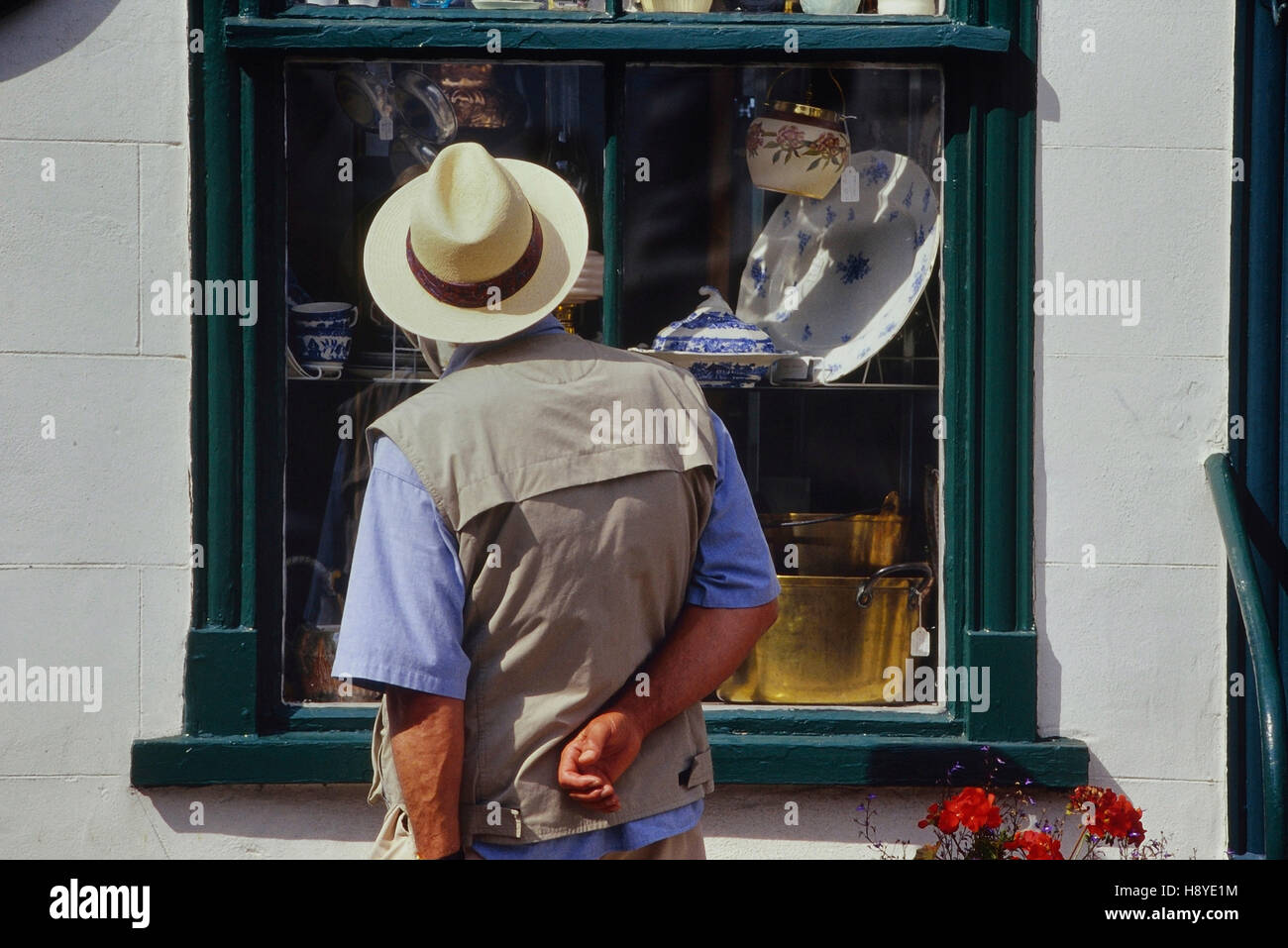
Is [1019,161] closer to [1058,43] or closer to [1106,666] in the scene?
[1058,43]

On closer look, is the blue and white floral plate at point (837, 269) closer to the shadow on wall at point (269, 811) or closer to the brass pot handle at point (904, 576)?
the brass pot handle at point (904, 576)

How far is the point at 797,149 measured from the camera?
12.3ft

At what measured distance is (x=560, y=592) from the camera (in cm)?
218

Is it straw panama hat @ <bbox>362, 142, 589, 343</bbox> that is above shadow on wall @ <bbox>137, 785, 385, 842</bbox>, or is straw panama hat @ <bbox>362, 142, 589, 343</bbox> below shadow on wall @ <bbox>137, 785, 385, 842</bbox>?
above

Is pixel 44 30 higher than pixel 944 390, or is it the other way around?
pixel 44 30

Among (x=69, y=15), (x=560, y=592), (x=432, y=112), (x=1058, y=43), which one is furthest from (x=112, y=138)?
(x=1058, y=43)

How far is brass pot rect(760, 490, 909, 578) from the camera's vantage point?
12.3 feet

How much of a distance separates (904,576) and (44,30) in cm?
286

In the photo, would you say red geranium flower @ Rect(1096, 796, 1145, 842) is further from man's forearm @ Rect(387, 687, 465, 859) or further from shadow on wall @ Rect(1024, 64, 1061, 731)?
man's forearm @ Rect(387, 687, 465, 859)

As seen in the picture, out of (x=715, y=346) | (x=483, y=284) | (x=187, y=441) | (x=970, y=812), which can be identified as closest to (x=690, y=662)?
(x=483, y=284)

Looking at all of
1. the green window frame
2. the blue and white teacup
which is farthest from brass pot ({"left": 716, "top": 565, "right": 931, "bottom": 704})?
the blue and white teacup

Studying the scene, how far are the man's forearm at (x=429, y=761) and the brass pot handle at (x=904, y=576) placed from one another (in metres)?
1.84

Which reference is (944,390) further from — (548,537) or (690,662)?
(548,537)

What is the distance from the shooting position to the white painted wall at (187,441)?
3.46 metres
